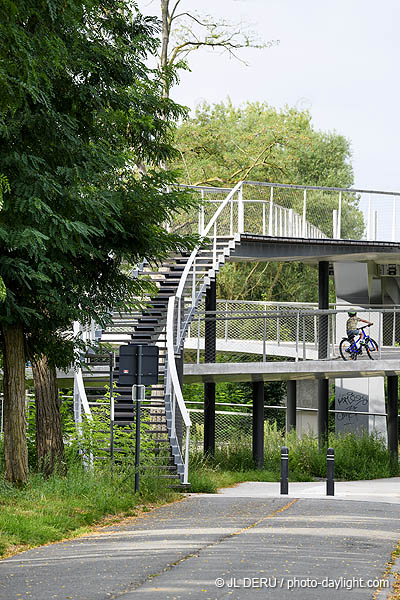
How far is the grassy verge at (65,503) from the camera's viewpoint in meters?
11.6

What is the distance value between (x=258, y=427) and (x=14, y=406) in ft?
43.1

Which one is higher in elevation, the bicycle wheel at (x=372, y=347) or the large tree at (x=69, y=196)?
the large tree at (x=69, y=196)

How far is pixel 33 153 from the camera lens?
14125mm

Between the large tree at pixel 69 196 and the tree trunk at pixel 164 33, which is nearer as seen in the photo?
the large tree at pixel 69 196

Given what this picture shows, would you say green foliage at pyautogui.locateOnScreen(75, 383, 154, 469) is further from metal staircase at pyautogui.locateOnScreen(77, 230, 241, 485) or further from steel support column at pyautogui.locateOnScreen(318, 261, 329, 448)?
steel support column at pyautogui.locateOnScreen(318, 261, 329, 448)

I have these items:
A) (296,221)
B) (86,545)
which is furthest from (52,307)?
(296,221)

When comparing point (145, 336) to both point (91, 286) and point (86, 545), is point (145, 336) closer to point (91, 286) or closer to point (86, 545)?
point (91, 286)

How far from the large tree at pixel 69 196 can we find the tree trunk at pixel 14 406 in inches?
0.6

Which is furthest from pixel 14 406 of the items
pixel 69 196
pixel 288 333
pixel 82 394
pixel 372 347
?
pixel 288 333

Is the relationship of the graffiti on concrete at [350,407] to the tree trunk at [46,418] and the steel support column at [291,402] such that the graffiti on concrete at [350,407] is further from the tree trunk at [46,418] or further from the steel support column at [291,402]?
the tree trunk at [46,418]

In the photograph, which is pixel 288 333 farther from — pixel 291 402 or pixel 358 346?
pixel 358 346

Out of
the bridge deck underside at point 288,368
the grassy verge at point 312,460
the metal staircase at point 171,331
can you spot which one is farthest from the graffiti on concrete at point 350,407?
the bridge deck underside at point 288,368

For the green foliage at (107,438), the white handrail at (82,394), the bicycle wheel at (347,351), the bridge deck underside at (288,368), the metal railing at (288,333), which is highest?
the metal railing at (288,333)

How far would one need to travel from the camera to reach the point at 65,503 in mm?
13469
